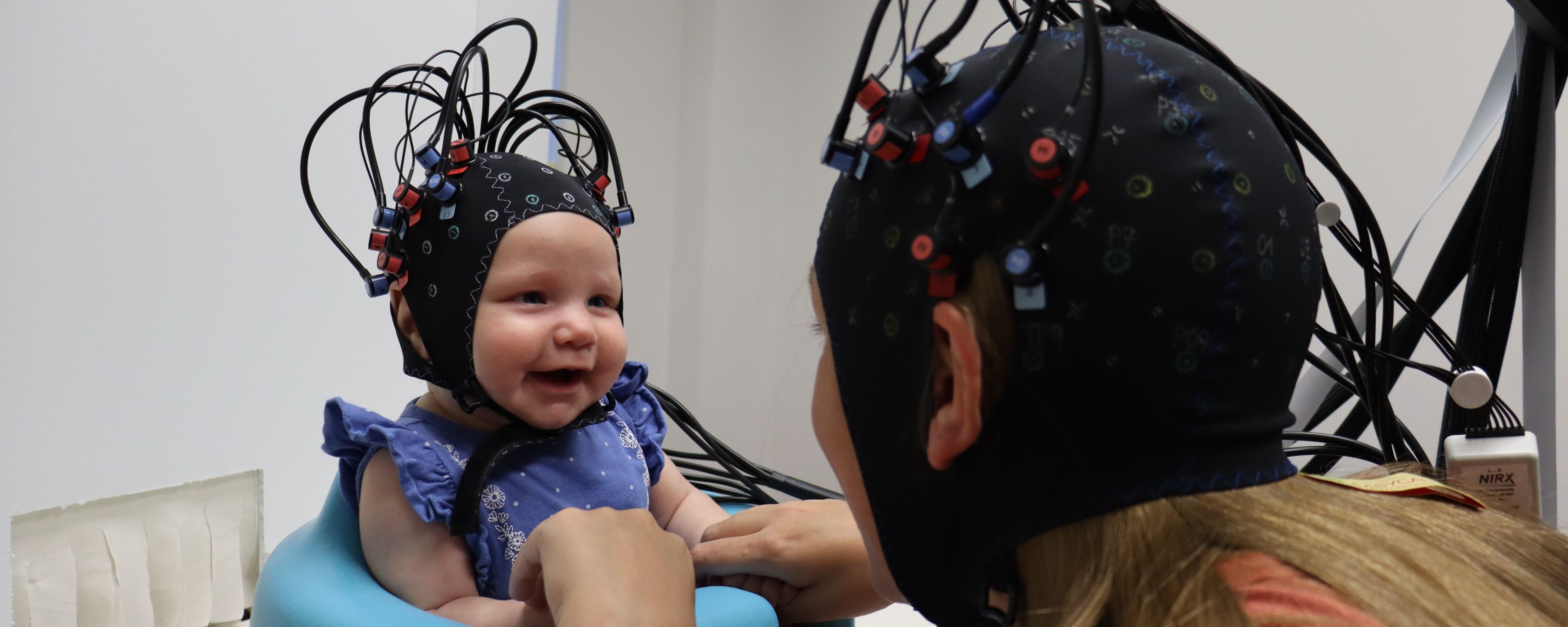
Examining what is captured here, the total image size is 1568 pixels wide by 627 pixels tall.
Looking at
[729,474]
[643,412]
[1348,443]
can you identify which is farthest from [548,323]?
[1348,443]

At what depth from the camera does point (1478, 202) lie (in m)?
0.80

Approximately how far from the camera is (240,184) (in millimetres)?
1078

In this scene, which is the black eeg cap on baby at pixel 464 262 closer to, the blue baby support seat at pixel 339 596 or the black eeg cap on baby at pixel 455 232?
the black eeg cap on baby at pixel 455 232

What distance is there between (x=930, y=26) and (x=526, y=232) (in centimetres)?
141

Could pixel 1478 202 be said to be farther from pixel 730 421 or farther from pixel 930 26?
pixel 730 421

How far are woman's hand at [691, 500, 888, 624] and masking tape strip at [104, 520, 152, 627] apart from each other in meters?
0.64

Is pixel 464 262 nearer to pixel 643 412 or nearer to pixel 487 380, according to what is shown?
pixel 487 380

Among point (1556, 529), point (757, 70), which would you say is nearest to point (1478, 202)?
point (1556, 529)

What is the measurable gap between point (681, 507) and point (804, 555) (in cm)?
33

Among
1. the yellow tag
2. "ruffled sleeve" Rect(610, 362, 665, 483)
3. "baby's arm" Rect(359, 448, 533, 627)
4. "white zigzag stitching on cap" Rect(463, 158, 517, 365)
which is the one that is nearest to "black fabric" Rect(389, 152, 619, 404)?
"white zigzag stitching on cap" Rect(463, 158, 517, 365)

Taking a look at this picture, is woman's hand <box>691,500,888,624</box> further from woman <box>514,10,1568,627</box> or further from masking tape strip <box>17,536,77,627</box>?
masking tape strip <box>17,536,77,627</box>

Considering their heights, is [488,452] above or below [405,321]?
below

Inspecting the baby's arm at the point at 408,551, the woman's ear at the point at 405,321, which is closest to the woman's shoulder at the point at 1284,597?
the baby's arm at the point at 408,551

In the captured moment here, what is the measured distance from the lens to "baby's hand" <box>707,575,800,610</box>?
75cm
